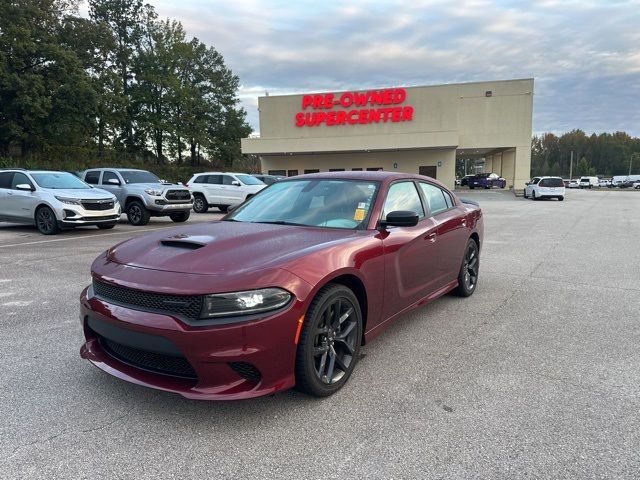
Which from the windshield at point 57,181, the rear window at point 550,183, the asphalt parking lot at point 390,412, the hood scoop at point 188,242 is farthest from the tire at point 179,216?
the rear window at point 550,183

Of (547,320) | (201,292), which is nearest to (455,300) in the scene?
(547,320)

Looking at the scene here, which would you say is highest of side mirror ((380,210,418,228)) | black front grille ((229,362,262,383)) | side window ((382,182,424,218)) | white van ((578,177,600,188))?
side window ((382,182,424,218))

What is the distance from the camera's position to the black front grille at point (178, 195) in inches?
577

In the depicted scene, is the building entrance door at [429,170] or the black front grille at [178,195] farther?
the building entrance door at [429,170]

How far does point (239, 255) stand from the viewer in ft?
9.82

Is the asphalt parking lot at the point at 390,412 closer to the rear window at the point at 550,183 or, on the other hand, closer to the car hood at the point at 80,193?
the car hood at the point at 80,193

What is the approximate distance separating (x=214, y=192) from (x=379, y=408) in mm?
17263

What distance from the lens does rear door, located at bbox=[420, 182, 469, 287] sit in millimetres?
4828

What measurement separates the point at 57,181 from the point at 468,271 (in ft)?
37.4

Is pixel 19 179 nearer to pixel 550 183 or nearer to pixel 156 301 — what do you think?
pixel 156 301

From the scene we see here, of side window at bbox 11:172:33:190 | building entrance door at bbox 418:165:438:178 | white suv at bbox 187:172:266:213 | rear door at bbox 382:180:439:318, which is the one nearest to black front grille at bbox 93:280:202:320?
rear door at bbox 382:180:439:318

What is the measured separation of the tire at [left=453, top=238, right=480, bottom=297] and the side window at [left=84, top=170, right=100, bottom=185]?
44.2 feet

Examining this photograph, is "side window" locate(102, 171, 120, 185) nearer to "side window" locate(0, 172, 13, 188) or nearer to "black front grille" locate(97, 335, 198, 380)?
"side window" locate(0, 172, 13, 188)

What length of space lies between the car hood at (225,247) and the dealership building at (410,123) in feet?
120
